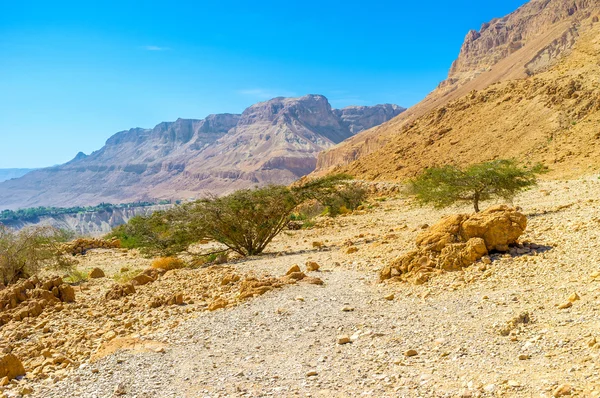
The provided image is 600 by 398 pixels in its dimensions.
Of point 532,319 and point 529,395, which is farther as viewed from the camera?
point 532,319

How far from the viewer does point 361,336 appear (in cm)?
623

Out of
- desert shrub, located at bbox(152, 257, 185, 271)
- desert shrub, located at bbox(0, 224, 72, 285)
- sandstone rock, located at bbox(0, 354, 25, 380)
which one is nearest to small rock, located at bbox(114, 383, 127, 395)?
sandstone rock, located at bbox(0, 354, 25, 380)

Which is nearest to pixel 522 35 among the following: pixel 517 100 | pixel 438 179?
pixel 517 100

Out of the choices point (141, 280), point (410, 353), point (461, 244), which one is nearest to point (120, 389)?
point (410, 353)

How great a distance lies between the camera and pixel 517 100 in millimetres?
48719

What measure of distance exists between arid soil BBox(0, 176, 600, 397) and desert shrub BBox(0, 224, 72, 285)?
561cm

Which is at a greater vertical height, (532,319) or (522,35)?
(522,35)

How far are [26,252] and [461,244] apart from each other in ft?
42.0

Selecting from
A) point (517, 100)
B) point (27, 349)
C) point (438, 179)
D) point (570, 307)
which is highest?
point (517, 100)

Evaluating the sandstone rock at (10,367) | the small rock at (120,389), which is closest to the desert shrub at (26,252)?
the sandstone rock at (10,367)

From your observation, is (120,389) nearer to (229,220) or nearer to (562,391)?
(562,391)

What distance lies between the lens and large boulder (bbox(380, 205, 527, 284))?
877cm

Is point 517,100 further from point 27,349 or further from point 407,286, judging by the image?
point 27,349

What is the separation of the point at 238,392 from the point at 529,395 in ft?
9.08
